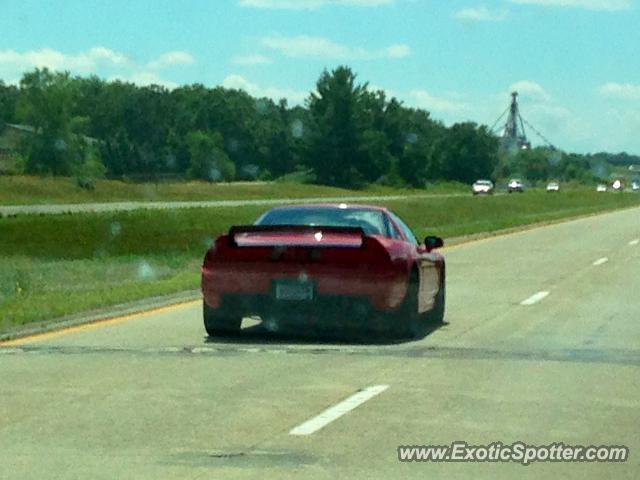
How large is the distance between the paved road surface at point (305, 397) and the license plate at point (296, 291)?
1.63 feet

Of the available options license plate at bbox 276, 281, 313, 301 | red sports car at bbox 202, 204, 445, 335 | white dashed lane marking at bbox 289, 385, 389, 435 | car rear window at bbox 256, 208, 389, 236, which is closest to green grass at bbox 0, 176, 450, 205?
car rear window at bbox 256, 208, 389, 236

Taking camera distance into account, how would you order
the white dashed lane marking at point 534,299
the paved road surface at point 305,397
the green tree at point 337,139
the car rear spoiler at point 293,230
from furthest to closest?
the green tree at point 337,139, the white dashed lane marking at point 534,299, the car rear spoiler at point 293,230, the paved road surface at point 305,397

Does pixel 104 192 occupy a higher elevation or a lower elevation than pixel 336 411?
lower

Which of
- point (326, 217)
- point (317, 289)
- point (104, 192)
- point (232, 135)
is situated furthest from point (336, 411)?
point (232, 135)

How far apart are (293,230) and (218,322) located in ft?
4.13

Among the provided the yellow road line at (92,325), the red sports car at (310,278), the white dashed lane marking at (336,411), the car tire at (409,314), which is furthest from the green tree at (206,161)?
the white dashed lane marking at (336,411)

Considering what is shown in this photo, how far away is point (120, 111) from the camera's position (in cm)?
15825

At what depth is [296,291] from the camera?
14383 mm

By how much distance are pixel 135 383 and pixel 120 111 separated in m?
149

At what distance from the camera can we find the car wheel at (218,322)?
1488cm

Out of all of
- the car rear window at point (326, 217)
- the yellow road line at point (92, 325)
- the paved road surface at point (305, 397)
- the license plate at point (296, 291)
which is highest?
the car rear window at point (326, 217)

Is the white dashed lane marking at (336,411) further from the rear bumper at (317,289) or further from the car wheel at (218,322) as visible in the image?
the car wheel at (218,322)

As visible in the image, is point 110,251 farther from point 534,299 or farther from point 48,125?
point 48,125

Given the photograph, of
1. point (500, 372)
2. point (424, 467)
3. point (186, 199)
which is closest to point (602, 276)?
point (500, 372)
